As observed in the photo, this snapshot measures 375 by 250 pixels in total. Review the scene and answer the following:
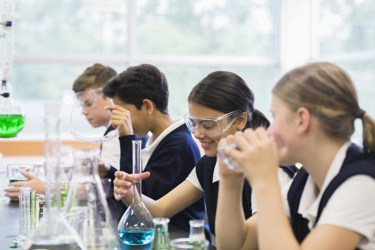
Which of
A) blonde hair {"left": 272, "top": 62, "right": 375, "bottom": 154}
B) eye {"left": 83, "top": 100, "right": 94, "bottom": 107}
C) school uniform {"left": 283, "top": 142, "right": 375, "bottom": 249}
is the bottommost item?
school uniform {"left": 283, "top": 142, "right": 375, "bottom": 249}

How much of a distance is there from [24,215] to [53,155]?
538mm

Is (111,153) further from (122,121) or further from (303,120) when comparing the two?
(303,120)

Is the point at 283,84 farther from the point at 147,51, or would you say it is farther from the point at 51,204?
the point at 147,51

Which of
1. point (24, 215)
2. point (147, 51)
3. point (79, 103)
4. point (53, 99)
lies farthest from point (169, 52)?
point (24, 215)

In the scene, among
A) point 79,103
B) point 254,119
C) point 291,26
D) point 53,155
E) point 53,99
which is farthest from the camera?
point 291,26

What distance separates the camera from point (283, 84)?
3.58ft

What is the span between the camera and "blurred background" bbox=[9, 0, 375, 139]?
429 cm

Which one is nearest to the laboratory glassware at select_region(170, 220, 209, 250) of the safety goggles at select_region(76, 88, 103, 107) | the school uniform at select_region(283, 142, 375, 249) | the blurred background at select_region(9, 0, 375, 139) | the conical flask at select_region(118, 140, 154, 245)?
the school uniform at select_region(283, 142, 375, 249)

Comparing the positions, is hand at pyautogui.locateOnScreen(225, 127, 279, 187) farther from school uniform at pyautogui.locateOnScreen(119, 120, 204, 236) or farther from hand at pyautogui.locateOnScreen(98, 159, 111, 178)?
hand at pyautogui.locateOnScreen(98, 159, 111, 178)

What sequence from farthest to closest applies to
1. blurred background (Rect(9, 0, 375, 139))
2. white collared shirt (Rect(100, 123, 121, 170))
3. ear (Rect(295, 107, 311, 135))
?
blurred background (Rect(9, 0, 375, 139)) < white collared shirt (Rect(100, 123, 121, 170)) < ear (Rect(295, 107, 311, 135))

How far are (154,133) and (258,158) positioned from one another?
1.40 m

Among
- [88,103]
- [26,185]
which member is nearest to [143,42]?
[88,103]

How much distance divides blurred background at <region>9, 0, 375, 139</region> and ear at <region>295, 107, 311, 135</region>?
10.4ft

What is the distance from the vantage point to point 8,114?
2059 mm
